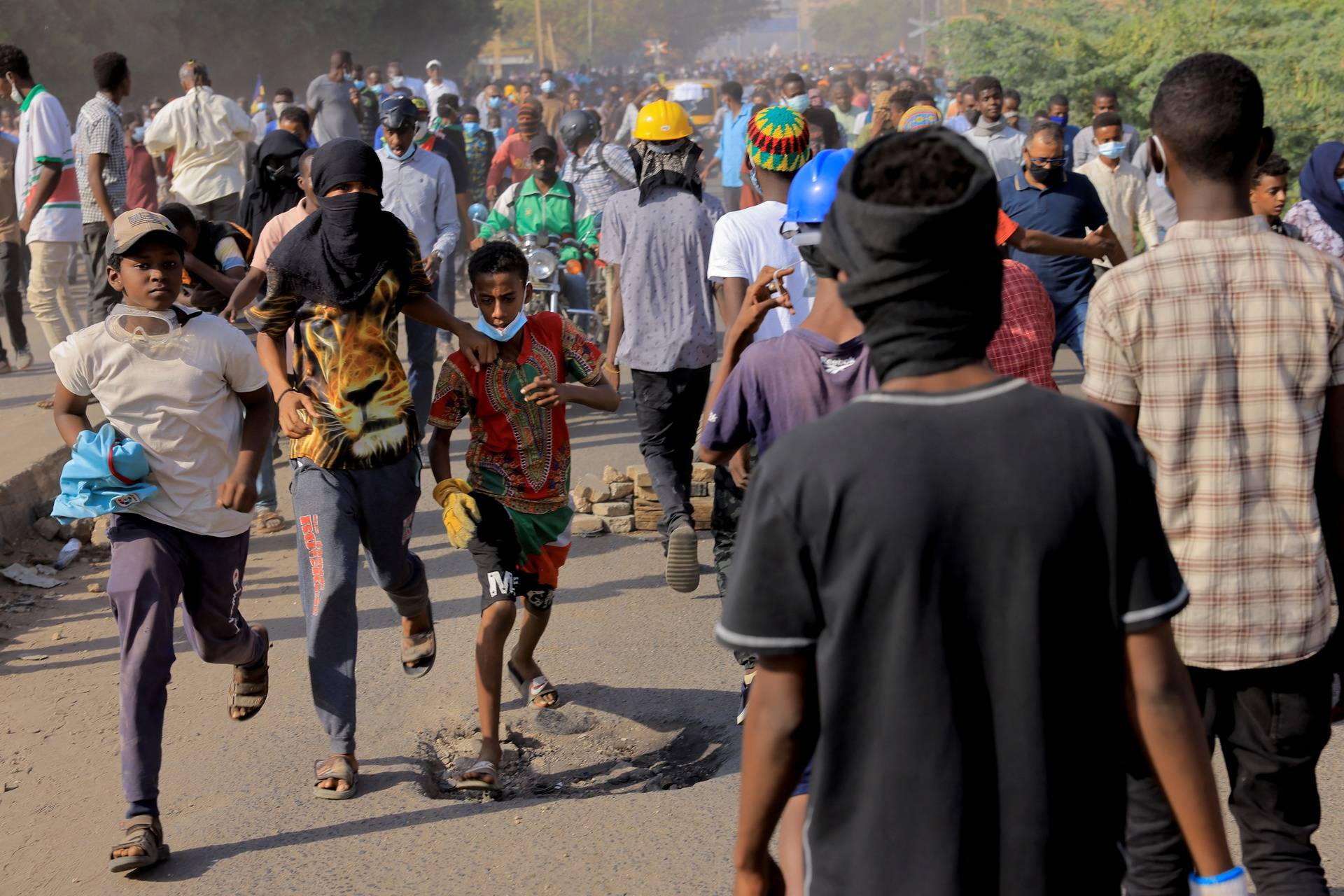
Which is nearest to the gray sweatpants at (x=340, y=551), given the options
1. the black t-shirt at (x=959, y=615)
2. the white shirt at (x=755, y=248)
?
the white shirt at (x=755, y=248)

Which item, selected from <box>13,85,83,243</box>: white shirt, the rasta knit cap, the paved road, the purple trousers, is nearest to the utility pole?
<box>13,85,83,243</box>: white shirt

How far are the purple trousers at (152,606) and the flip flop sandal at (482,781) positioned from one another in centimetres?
96

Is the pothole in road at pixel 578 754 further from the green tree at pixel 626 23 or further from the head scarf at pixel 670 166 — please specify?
the green tree at pixel 626 23

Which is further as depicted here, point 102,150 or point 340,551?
point 102,150

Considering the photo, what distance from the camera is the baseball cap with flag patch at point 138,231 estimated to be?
461 cm

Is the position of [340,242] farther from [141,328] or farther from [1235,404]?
[1235,404]

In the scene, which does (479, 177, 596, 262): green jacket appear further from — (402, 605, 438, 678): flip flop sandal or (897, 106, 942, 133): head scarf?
(402, 605, 438, 678): flip flop sandal

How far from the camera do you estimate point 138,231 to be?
4602mm

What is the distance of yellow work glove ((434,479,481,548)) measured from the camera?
16.4 feet

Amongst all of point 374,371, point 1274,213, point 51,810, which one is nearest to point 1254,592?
point 374,371

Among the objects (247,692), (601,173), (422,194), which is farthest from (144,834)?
(601,173)

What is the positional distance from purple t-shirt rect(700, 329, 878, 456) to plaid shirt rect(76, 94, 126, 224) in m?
7.09

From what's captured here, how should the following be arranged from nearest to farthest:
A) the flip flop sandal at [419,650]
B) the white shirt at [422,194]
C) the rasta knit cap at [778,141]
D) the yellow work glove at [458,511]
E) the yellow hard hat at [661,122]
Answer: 1. the yellow work glove at [458,511]
2. the flip flop sandal at [419,650]
3. the rasta knit cap at [778,141]
4. the yellow hard hat at [661,122]
5. the white shirt at [422,194]

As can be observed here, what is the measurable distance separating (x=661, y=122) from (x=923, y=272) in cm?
482
